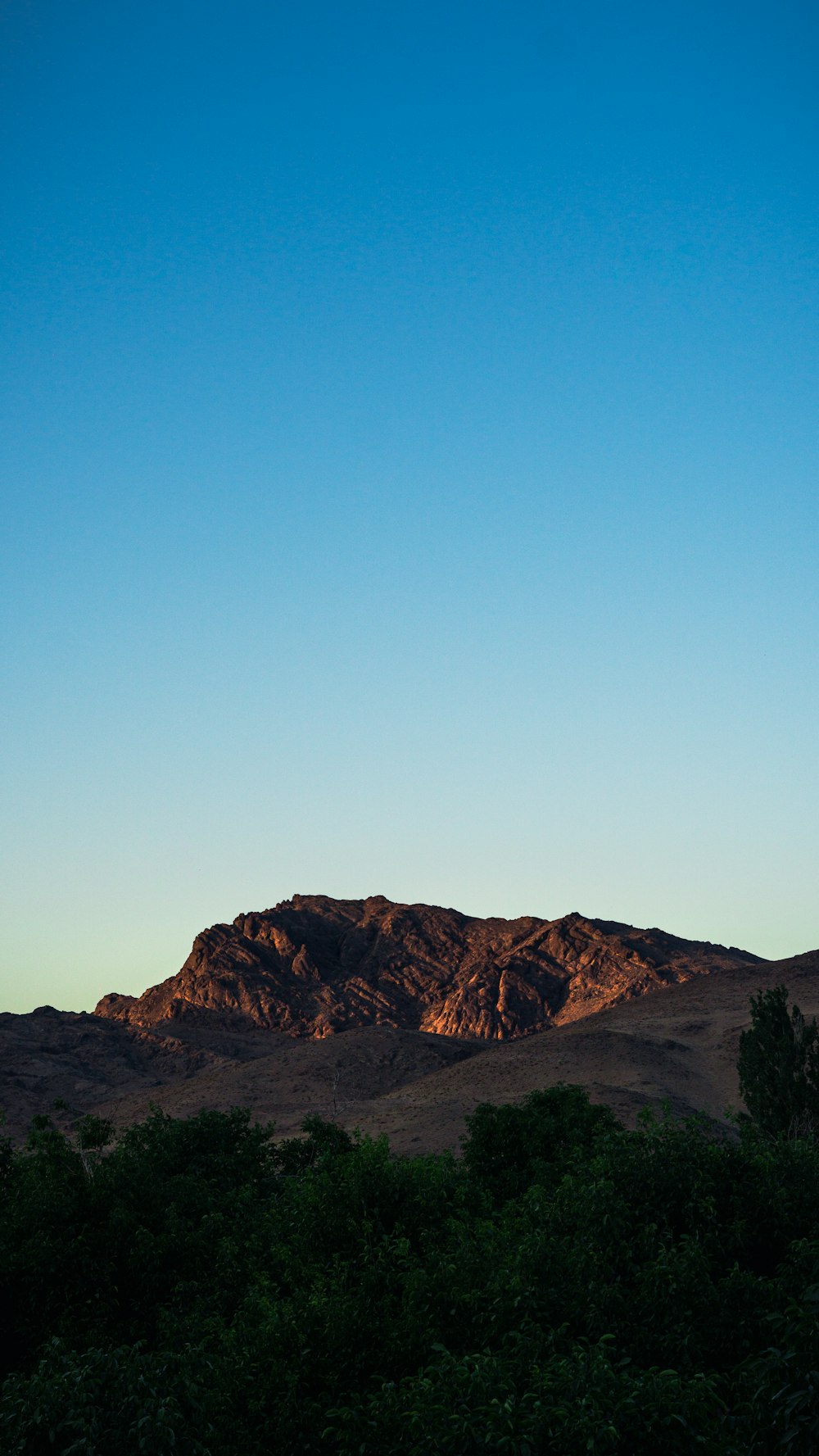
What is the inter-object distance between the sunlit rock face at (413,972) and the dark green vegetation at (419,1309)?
123 metres

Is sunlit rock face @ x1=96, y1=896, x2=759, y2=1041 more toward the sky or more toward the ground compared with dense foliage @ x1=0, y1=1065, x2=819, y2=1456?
more toward the sky

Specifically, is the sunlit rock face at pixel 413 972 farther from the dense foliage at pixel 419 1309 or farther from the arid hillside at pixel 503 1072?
the dense foliage at pixel 419 1309

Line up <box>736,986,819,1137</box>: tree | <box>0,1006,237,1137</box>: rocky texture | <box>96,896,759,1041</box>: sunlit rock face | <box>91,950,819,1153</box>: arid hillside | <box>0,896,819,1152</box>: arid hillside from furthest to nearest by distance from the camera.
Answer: <box>96,896,759,1041</box>: sunlit rock face → <box>0,1006,237,1137</box>: rocky texture → <box>0,896,819,1152</box>: arid hillside → <box>91,950,819,1153</box>: arid hillside → <box>736,986,819,1137</box>: tree

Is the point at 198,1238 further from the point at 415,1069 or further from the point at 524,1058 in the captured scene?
the point at 415,1069

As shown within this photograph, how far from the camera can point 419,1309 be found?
18.9 m

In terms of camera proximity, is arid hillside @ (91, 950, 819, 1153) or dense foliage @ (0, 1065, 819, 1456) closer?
dense foliage @ (0, 1065, 819, 1456)

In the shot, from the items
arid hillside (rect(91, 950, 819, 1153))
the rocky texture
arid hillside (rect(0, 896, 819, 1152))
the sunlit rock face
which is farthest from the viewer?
the sunlit rock face

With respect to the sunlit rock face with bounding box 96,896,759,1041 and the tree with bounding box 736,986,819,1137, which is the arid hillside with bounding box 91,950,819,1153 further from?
the sunlit rock face with bounding box 96,896,759,1041

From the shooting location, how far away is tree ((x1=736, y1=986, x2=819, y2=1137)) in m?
52.3

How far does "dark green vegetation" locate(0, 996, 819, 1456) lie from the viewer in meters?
12.2

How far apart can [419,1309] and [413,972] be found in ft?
519

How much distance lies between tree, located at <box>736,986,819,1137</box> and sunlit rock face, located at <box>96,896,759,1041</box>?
3692 inches

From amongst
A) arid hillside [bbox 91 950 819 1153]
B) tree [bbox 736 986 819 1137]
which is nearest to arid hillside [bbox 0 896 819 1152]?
arid hillside [bbox 91 950 819 1153]

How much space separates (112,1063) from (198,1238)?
106 meters
